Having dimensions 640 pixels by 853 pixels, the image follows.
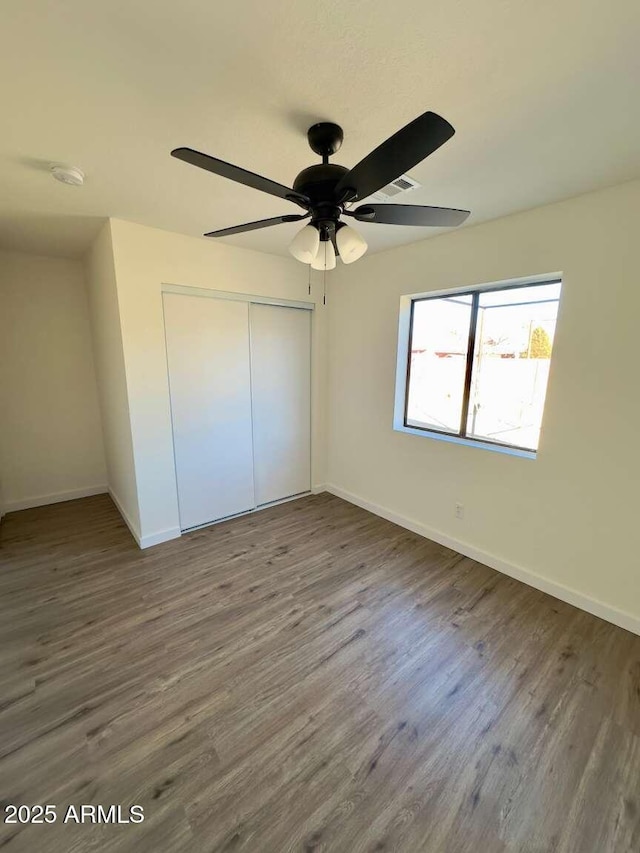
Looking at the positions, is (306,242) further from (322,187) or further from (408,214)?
(408,214)

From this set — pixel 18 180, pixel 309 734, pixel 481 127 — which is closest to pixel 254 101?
pixel 481 127

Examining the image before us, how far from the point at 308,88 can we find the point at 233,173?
0.48m

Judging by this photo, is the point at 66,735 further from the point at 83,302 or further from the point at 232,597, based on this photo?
the point at 83,302

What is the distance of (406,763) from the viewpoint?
4.50ft

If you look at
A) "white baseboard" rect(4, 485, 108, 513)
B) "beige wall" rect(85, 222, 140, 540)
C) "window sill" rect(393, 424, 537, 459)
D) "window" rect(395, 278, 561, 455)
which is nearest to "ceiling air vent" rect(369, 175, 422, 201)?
"window" rect(395, 278, 561, 455)

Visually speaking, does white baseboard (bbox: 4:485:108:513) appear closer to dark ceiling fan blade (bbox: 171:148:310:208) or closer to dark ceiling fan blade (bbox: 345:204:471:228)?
dark ceiling fan blade (bbox: 171:148:310:208)

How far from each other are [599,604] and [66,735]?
2929 millimetres

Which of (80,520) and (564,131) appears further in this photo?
(80,520)

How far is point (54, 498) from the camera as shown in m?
3.80

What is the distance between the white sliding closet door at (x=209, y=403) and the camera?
9.48ft

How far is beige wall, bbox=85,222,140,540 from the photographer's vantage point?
2.68 meters

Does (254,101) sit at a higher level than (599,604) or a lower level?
higher

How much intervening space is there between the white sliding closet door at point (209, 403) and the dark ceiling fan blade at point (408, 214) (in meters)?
1.94

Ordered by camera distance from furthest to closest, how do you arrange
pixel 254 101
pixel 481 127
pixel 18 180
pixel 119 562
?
pixel 119 562 → pixel 18 180 → pixel 481 127 → pixel 254 101
